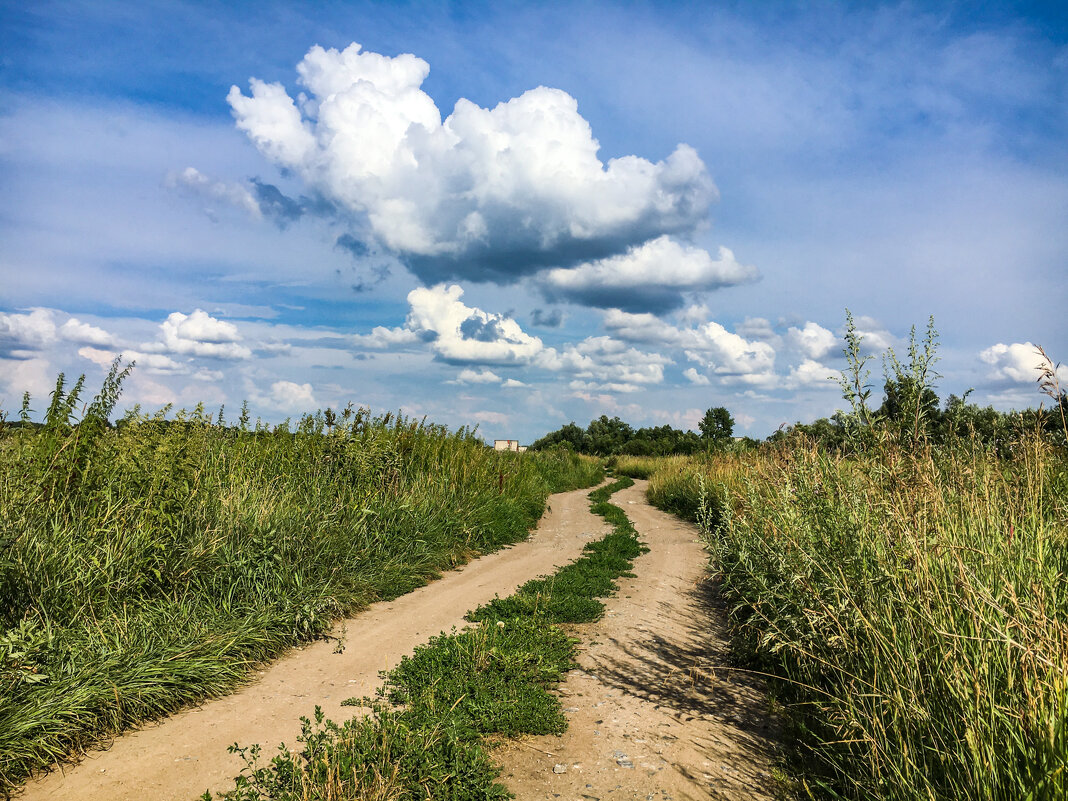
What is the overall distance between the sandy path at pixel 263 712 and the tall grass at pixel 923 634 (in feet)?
10.3

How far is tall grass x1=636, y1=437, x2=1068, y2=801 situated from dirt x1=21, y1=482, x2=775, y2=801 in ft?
1.81

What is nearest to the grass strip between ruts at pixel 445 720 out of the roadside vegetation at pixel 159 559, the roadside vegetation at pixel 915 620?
the roadside vegetation at pixel 159 559

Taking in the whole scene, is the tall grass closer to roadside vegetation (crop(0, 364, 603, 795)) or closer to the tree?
roadside vegetation (crop(0, 364, 603, 795))

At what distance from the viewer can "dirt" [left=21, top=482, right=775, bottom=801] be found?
135 inches

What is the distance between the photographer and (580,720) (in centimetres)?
423

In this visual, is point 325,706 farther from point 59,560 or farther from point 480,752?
point 59,560

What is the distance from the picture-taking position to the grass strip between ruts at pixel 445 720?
313 cm

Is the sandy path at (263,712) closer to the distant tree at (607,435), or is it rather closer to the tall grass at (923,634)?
the tall grass at (923,634)

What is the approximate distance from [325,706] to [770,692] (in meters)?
3.32

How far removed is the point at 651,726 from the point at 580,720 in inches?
19.0

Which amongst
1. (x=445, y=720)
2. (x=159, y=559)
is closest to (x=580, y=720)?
(x=445, y=720)

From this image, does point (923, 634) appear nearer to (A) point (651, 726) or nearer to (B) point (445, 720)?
(A) point (651, 726)

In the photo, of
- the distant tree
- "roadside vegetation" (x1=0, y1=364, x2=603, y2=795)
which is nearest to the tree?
the distant tree

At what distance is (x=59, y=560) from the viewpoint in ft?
15.4
